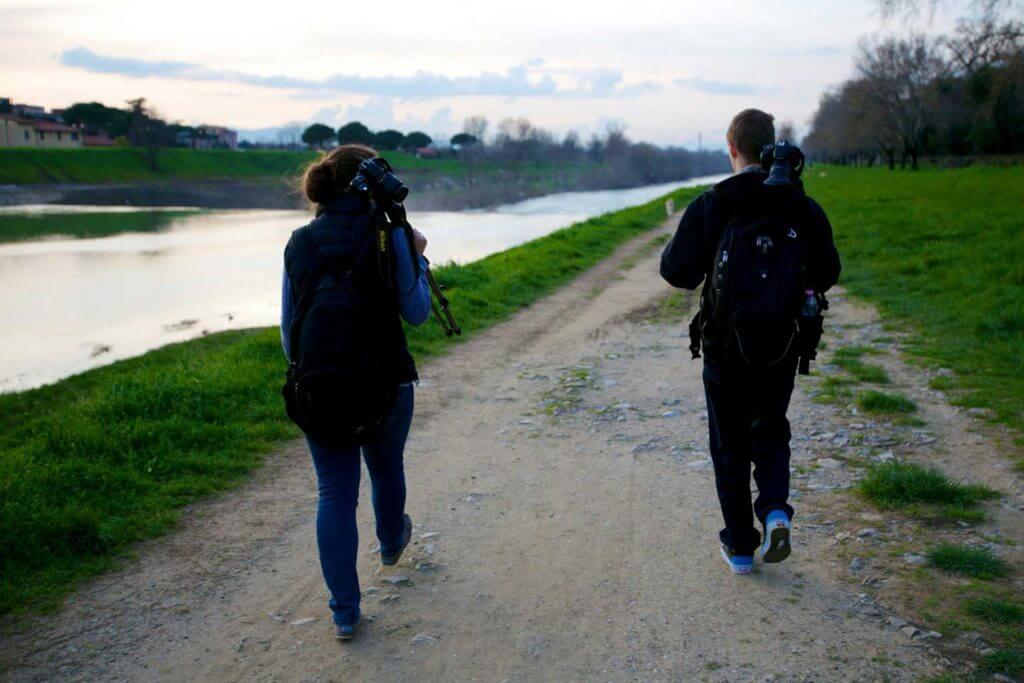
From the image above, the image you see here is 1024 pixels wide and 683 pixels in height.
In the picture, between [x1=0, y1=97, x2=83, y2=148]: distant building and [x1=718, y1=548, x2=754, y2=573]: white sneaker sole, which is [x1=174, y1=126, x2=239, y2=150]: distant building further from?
[x1=718, y1=548, x2=754, y2=573]: white sneaker sole

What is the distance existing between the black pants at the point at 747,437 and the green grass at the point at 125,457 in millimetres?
3179

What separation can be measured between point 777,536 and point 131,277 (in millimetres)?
21843

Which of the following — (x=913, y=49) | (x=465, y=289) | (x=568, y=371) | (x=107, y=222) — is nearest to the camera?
(x=568, y=371)

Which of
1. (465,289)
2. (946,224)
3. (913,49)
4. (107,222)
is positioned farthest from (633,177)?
(465,289)

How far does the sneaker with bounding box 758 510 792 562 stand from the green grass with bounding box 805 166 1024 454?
2.85 m

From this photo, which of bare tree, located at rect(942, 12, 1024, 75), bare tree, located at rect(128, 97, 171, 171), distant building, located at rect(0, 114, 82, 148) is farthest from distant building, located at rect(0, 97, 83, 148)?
bare tree, located at rect(942, 12, 1024, 75)

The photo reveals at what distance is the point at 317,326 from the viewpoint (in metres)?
3.49

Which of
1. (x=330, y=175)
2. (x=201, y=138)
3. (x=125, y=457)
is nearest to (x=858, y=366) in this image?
(x=330, y=175)

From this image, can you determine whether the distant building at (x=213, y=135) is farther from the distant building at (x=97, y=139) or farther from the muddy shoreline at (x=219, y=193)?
the muddy shoreline at (x=219, y=193)

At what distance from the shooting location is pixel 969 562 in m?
4.21

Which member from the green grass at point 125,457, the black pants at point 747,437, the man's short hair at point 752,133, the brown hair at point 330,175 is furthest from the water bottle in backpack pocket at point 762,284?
the green grass at point 125,457

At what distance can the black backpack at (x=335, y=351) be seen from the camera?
3.49 m

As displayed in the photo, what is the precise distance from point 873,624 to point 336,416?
2.42 m

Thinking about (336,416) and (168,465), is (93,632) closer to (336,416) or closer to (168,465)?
(336,416)
